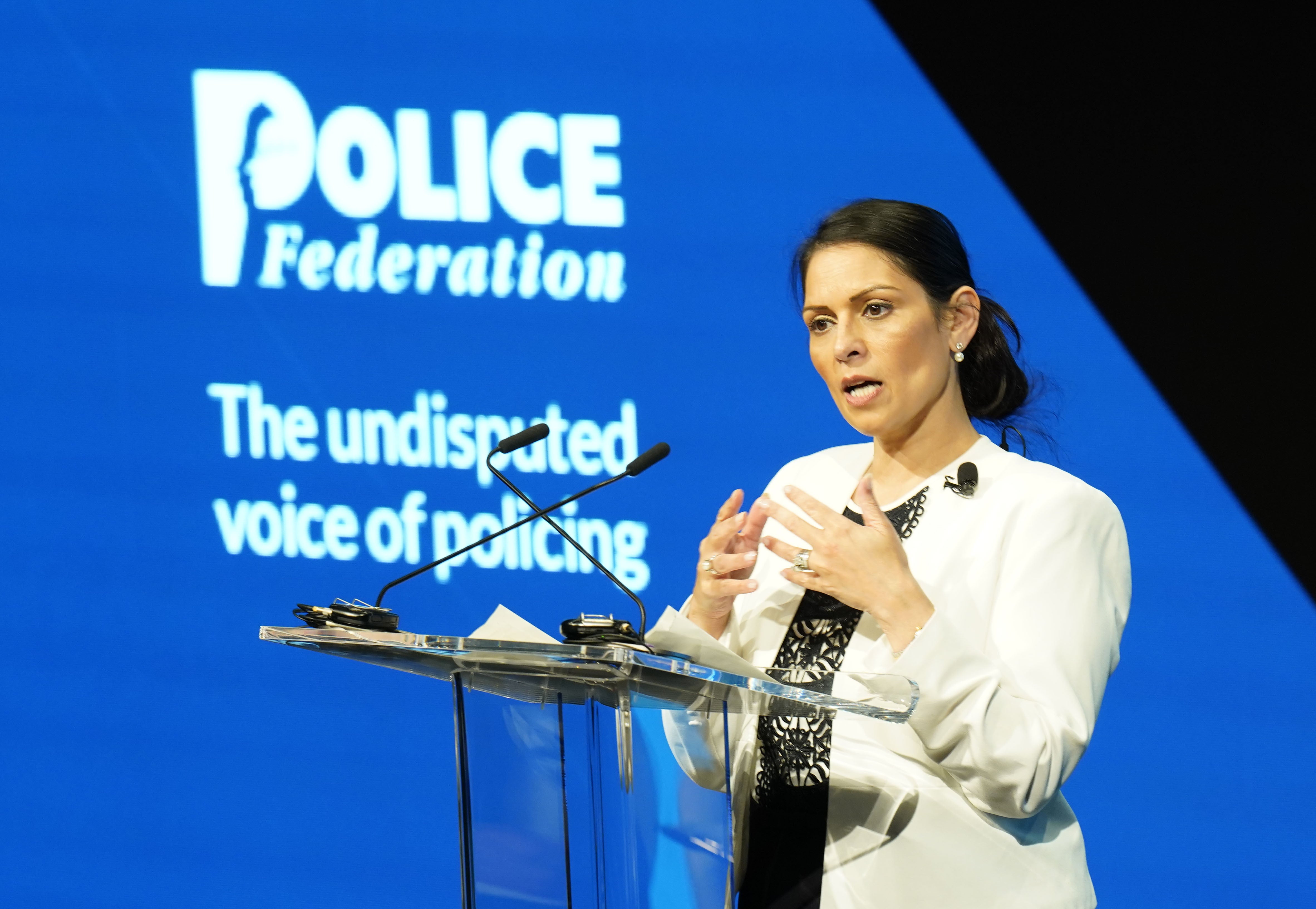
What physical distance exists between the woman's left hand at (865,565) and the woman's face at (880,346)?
289 mm

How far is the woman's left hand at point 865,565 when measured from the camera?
4.85ft


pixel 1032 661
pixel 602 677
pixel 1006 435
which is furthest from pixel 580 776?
pixel 1006 435

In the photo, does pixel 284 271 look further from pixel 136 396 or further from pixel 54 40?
pixel 54 40

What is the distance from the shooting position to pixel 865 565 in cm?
149

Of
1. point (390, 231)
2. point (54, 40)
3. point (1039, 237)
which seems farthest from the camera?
Result: point (54, 40)

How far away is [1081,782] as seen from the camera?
2812 mm

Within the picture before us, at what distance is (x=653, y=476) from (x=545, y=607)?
418 mm

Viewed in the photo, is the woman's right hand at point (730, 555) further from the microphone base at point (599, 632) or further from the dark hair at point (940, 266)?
the dark hair at point (940, 266)

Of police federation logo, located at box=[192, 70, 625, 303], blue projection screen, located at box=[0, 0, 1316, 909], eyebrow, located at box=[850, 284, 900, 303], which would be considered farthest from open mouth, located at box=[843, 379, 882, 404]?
police federation logo, located at box=[192, 70, 625, 303]

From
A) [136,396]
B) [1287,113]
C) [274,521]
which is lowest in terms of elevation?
[274,521]

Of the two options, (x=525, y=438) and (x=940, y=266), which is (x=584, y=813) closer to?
(x=525, y=438)

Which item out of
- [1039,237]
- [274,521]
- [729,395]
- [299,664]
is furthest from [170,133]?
[1039,237]

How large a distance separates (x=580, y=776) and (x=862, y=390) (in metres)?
0.67

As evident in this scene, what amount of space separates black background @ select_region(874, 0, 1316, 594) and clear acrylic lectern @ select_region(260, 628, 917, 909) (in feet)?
5.12
